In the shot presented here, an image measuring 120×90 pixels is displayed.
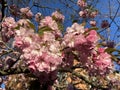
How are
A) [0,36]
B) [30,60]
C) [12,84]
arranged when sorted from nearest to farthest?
[30,60]
[0,36]
[12,84]

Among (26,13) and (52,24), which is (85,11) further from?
(52,24)

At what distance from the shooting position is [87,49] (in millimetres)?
2422

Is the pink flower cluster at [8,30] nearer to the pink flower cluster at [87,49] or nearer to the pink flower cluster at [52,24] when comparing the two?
the pink flower cluster at [52,24]

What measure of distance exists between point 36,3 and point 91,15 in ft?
5.18

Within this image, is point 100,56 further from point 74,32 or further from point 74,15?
point 74,15

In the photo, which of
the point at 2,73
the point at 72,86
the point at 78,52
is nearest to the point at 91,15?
the point at 72,86

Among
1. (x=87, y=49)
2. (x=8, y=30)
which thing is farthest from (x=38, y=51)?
(x=8, y=30)

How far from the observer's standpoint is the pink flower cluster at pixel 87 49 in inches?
93.1

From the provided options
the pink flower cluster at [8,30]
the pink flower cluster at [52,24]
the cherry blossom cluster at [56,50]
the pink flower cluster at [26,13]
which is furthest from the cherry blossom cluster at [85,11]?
the cherry blossom cluster at [56,50]

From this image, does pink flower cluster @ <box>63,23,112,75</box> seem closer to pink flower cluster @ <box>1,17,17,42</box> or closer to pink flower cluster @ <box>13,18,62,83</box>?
pink flower cluster @ <box>13,18,62,83</box>

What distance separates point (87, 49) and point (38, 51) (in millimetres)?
358

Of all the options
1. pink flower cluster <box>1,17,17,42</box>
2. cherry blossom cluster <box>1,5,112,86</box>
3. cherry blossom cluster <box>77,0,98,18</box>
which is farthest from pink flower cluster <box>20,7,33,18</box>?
cherry blossom cluster <box>1,5,112,86</box>

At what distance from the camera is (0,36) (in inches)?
146

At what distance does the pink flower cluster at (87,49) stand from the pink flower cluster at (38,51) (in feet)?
0.37
